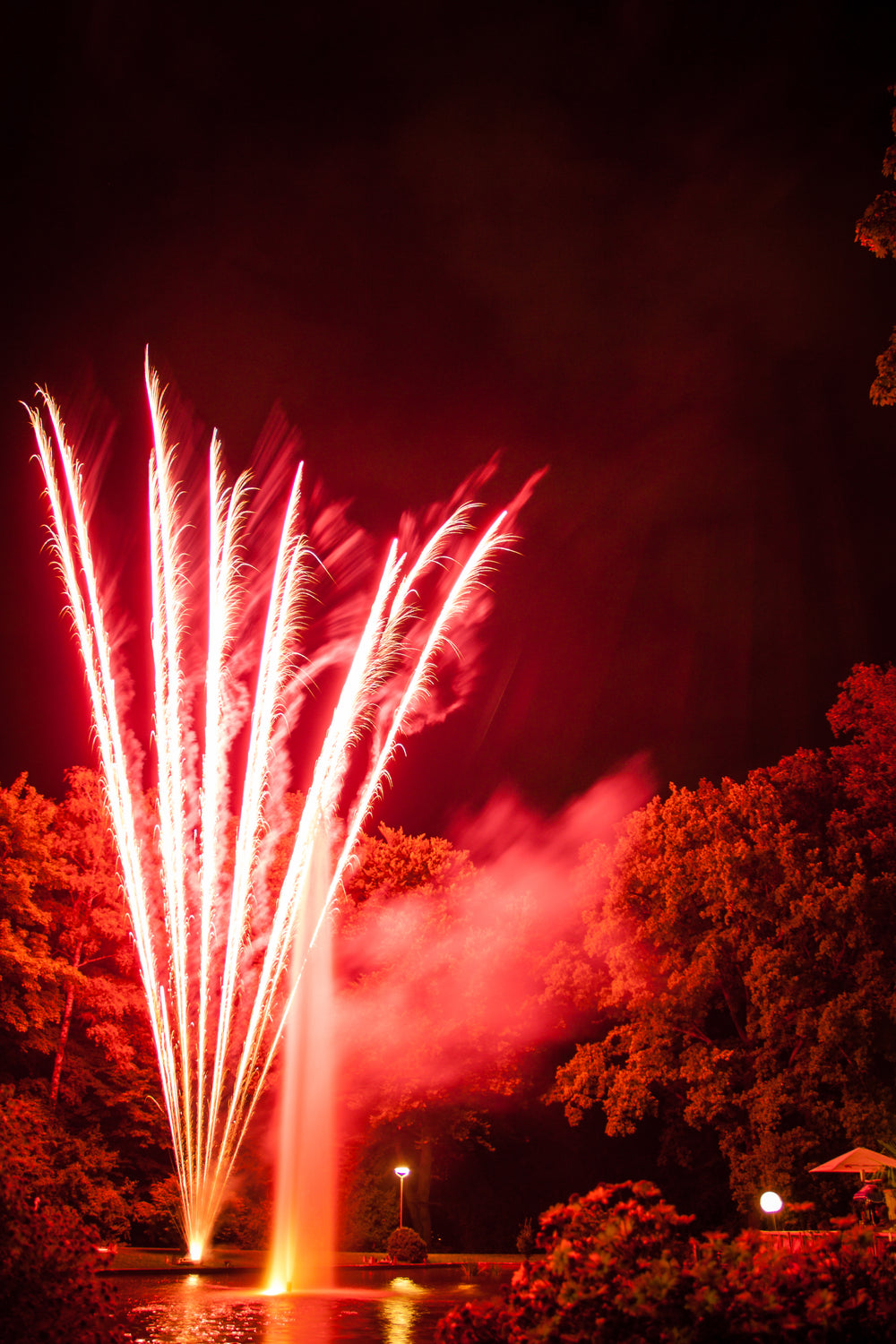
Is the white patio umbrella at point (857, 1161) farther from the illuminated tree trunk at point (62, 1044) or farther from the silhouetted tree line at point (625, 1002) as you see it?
the illuminated tree trunk at point (62, 1044)

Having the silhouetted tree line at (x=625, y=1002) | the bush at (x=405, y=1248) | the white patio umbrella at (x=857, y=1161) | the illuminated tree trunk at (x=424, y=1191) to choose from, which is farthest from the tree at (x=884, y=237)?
the illuminated tree trunk at (x=424, y=1191)

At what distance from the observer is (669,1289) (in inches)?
230

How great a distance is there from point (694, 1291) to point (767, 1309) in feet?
1.32

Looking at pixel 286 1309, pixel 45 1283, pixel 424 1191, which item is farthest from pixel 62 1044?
pixel 45 1283

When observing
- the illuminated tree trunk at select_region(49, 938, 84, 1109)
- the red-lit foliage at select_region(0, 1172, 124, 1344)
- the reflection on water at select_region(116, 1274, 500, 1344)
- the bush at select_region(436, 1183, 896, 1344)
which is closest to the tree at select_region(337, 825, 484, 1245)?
the illuminated tree trunk at select_region(49, 938, 84, 1109)

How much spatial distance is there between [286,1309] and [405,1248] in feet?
45.6

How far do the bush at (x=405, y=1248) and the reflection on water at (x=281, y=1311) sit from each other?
604 centimetres

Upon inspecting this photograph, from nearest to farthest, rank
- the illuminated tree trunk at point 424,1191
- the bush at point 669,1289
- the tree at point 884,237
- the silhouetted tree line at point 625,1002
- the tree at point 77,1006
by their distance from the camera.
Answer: the bush at point 669,1289
the tree at point 884,237
the silhouetted tree line at point 625,1002
the tree at point 77,1006
the illuminated tree trunk at point 424,1191

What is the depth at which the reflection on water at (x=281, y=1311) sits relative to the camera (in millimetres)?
13023

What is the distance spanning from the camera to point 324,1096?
31625 mm

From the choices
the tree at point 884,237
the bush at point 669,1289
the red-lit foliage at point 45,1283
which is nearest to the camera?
the bush at point 669,1289

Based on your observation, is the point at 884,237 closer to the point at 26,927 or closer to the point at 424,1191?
the point at 26,927

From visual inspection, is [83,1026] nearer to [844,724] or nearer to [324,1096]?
[324,1096]

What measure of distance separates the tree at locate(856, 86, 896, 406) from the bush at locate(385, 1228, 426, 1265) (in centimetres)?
2600
